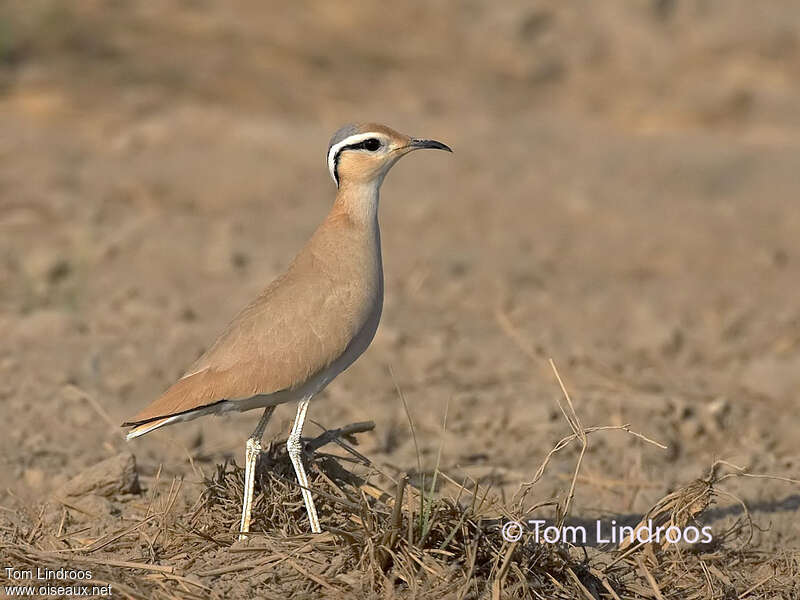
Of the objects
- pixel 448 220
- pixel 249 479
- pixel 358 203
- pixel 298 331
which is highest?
pixel 358 203

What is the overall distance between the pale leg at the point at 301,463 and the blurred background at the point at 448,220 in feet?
3.76

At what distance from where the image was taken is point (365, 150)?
14.0 feet

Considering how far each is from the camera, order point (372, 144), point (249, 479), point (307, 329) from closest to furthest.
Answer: point (249, 479) < point (307, 329) < point (372, 144)

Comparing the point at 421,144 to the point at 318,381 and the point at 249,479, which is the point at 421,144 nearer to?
the point at 318,381

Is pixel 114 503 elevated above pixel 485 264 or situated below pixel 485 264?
above

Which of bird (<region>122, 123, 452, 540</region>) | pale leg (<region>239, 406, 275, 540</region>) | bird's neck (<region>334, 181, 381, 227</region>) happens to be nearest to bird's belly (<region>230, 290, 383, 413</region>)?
bird (<region>122, 123, 452, 540</region>)

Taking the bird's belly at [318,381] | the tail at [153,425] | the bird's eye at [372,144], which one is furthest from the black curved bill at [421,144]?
the tail at [153,425]

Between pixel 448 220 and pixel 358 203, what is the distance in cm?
487

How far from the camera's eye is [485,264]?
8.30 metres

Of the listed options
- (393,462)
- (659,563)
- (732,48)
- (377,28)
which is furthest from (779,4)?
(659,563)

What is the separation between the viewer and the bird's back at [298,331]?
3.88 m

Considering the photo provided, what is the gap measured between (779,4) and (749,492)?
907 cm

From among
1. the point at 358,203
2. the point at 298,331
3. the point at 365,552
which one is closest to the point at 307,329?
the point at 298,331

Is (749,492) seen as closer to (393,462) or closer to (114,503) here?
(393,462)
